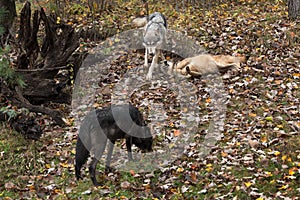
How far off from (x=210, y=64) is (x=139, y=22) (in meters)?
3.86

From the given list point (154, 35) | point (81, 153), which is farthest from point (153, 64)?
point (81, 153)

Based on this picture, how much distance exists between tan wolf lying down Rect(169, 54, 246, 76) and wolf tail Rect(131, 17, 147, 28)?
3340 mm

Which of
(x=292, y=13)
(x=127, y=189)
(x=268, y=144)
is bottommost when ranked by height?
(x=127, y=189)

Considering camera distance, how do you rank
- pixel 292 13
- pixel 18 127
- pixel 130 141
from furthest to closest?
pixel 292 13
pixel 18 127
pixel 130 141

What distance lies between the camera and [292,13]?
506 inches

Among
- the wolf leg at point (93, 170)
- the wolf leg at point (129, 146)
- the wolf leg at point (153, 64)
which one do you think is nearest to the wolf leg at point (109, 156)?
the wolf leg at point (129, 146)

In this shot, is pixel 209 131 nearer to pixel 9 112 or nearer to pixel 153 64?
pixel 153 64

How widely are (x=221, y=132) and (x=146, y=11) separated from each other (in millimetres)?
7411

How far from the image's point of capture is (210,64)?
36.0ft

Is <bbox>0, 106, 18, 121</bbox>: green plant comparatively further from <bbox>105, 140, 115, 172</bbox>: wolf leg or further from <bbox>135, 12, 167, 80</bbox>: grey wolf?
<bbox>135, 12, 167, 80</bbox>: grey wolf

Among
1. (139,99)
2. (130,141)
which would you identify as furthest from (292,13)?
(130,141)

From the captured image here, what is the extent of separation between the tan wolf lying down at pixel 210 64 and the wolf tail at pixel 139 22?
3340 millimetres

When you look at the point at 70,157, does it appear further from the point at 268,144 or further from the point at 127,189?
the point at 268,144

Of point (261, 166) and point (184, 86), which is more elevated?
point (184, 86)
